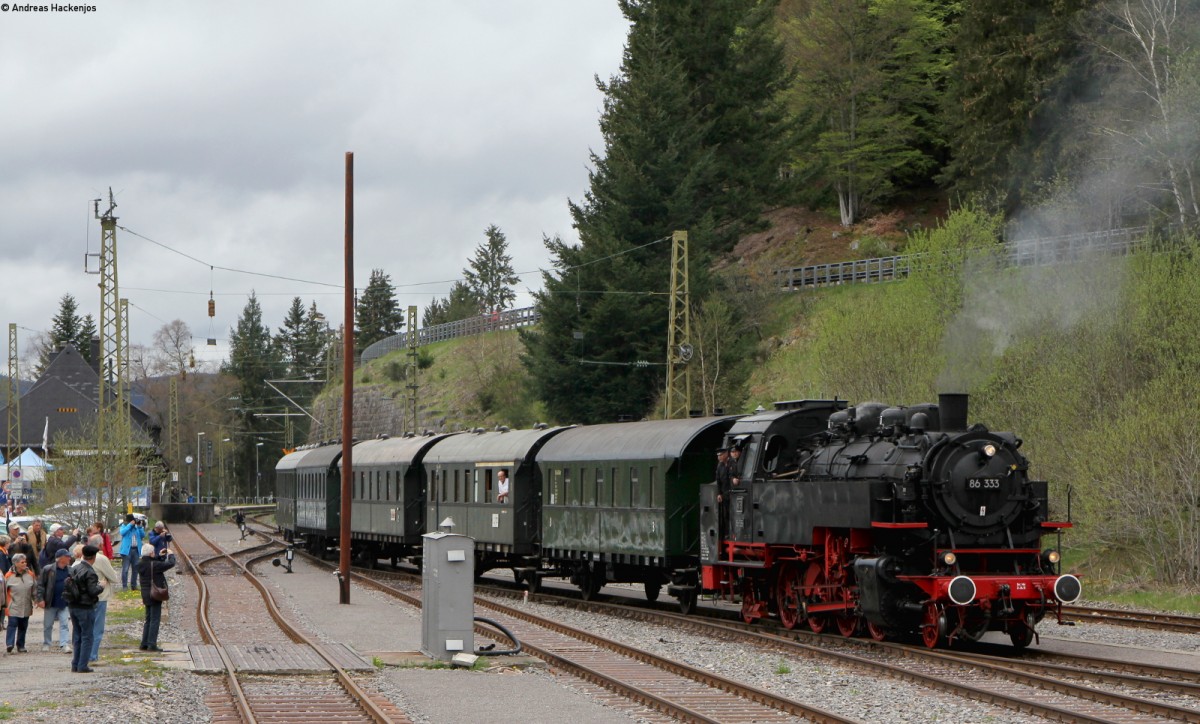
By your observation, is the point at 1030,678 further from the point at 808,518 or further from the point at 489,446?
the point at 489,446

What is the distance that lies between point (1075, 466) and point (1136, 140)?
15.2m

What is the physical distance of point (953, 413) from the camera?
55.1 ft

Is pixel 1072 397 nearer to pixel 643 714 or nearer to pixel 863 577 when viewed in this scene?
pixel 863 577

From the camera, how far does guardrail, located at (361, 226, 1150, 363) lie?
34438mm

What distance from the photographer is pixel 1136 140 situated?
1505 inches

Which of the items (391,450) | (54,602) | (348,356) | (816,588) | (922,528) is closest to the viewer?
(922,528)

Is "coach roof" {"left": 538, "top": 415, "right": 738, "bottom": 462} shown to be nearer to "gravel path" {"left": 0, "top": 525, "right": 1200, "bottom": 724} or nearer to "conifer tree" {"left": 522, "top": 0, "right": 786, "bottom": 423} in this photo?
"gravel path" {"left": 0, "top": 525, "right": 1200, "bottom": 724}

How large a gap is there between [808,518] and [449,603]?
4.71 metres

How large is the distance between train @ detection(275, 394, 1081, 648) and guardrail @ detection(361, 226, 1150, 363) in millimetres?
8950

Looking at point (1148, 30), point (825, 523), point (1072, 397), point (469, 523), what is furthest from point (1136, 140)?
point (825, 523)

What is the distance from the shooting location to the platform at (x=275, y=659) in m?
15.6

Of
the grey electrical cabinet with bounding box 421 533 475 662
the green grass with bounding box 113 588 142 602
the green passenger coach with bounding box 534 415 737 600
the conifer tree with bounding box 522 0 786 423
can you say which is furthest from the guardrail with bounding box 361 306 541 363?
the grey electrical cabinet with bounding box 421 533 475 662

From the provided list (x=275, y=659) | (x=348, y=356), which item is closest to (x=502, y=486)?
(x=348, y=356)

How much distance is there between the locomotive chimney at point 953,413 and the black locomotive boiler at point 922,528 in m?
0.01
